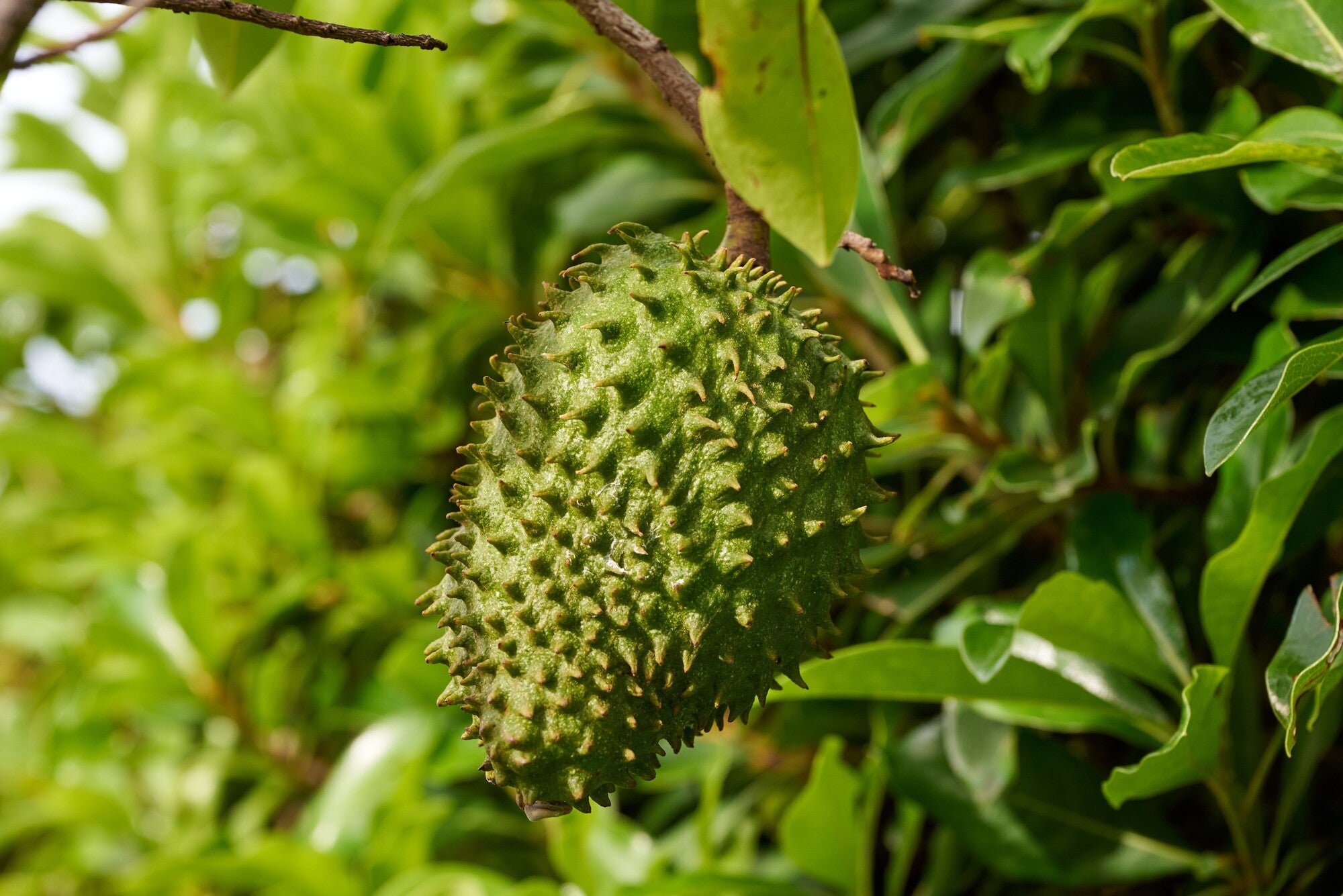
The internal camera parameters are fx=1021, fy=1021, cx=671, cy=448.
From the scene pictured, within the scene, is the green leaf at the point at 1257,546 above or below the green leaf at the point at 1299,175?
below

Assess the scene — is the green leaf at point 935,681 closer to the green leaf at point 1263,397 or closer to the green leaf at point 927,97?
the green leaf at point 1263,397

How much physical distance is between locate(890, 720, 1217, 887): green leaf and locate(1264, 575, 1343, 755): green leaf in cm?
38

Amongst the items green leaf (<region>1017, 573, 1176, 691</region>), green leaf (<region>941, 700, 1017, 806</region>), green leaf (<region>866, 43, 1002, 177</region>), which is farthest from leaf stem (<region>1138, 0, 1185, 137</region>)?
green leaf (<region>941, 700, 1017, 806</region>)

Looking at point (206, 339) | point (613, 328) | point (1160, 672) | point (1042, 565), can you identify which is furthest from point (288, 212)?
point (1160, 672)

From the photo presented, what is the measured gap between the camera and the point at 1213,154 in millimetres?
709

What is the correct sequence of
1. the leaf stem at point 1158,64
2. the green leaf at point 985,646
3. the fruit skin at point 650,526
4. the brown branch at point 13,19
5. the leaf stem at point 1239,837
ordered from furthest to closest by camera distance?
1. the leaf stem at point 1158,64
2. the leaf stem at point 1239,837
3. the green leaf at point 985,646
4. the fruit skin at point 650,526
5. the brown branch at point 13,19

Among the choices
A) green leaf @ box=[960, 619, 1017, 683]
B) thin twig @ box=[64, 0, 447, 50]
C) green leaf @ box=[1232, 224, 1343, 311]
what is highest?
thin twig @ box=[64, 0, 447, 50]

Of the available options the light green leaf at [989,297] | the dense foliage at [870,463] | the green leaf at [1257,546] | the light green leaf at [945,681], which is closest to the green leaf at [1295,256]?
the dense foliage at [870,463]

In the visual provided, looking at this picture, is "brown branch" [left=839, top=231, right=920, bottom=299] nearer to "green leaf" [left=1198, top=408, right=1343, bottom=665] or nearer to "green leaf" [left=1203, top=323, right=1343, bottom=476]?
"green leaf" [left=1203, top=323, right=1343, bottom=476]

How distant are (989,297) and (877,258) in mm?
446

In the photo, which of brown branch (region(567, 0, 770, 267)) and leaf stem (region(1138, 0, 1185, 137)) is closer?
brown branch (region(567, 0, 770, 267))

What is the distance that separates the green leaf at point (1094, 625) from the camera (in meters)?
0.83

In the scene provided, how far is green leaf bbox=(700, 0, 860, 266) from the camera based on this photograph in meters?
0.60

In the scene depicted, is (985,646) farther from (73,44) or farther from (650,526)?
(73,44)
